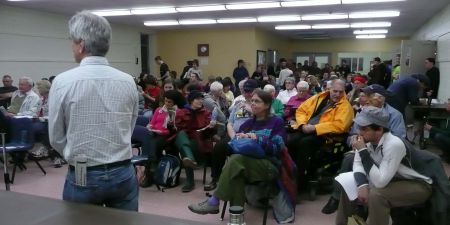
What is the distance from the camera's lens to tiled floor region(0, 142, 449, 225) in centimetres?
327

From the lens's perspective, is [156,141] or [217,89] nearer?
[156,141]

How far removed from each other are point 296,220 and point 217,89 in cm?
252

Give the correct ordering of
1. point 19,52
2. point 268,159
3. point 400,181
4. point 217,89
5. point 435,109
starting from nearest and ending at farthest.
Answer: point 400,181, point 268,159, point 217,89, point 435,109, point 19,52

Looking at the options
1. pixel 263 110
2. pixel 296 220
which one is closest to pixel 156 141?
pixel 263 110

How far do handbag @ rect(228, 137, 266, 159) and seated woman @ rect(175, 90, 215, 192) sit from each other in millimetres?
1166

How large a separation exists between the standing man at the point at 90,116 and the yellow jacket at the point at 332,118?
2515 mm

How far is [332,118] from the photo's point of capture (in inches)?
150

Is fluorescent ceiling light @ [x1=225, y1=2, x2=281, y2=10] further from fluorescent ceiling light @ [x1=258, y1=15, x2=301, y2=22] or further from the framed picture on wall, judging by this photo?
the framed picture on wall

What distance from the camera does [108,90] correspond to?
154 cm

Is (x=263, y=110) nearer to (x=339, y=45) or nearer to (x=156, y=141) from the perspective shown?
(x=156, y=141)

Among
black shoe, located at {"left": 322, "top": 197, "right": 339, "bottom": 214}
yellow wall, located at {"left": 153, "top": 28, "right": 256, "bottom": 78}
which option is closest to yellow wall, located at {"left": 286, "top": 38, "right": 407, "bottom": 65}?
yellow wall, located at {"left": 153, "top": 28, "right": 256, "bottom": 78}

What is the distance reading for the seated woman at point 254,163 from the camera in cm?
292

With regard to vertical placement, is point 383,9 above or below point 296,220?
above

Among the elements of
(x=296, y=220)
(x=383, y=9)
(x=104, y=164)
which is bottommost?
(x=296, y=220)
